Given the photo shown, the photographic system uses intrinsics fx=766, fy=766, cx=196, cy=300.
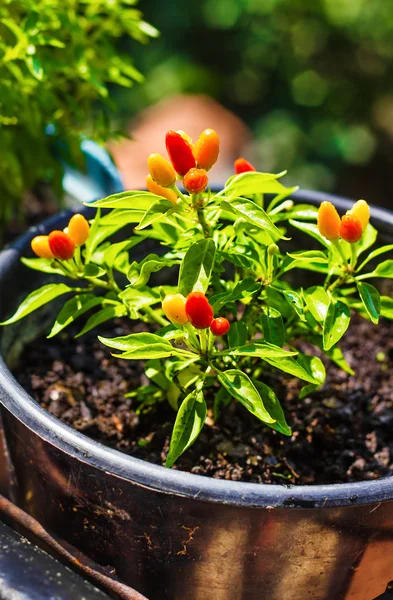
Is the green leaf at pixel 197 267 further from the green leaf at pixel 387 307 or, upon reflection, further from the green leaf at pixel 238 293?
the green leaf at pixel 387 307

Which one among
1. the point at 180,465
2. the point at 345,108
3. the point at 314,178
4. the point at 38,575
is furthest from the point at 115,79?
the point at 345,108

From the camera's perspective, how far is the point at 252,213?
3.18 feet

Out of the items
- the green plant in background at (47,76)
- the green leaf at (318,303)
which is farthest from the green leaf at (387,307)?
the green plant in background at (47,76)

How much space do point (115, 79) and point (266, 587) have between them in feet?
3.54

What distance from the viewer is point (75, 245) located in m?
1.08

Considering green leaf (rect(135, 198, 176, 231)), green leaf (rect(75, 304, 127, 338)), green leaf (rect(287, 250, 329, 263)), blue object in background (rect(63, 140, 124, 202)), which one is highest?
green leaf (rect(135, 198, 176, 231))

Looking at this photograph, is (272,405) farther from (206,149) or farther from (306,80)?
(306,80)

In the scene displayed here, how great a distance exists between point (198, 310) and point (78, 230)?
25 centimetres

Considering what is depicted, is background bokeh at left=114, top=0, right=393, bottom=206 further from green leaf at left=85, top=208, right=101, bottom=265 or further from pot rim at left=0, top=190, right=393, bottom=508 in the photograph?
pot rim at left=0, top=190, right=393, bottom=508

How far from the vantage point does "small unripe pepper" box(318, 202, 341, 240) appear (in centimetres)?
102

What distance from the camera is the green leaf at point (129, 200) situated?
967 mm

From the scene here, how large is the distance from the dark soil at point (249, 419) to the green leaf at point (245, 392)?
286 mm

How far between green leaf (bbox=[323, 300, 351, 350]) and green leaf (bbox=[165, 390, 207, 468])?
0.19 m

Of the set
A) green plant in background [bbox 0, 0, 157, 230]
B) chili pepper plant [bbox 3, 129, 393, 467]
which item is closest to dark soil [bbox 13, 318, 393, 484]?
chili pepper plant [bbox 3, 129, 393, 467]
